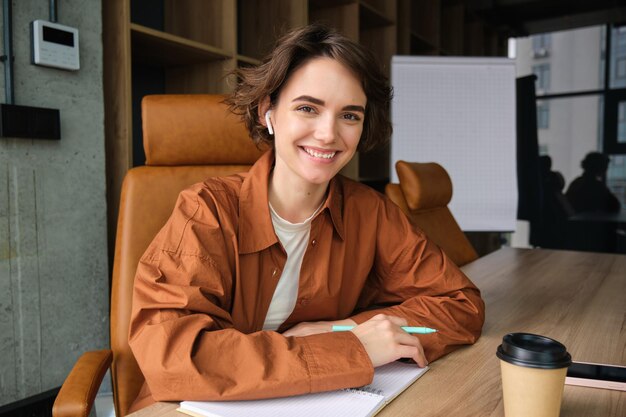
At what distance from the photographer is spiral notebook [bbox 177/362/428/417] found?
0.74 meters

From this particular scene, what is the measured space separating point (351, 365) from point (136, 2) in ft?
6.63

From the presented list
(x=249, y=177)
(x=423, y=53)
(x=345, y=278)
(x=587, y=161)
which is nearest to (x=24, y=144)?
(x=249, y=177)

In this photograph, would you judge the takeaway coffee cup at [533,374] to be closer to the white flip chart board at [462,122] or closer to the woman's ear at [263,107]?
the woman's ear at [263,107]

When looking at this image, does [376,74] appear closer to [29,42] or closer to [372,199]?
[372,199]

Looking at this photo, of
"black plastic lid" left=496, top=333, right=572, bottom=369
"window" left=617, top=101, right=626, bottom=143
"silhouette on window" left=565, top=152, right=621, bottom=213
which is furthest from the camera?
"silhouette on window" left=565, top=152, right=621, bottom=213

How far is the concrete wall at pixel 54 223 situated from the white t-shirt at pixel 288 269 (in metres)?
0.79

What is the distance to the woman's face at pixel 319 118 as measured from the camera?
1095 millimetres

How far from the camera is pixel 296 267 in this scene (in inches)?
47.2

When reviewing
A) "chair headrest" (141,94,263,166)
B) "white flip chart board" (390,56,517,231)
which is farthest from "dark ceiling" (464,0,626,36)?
"chair headrest" (141,94,263,166)

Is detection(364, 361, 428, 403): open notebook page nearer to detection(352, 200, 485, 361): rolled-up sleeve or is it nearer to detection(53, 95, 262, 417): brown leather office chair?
detection(352, 200, 485, 361): rolled-up sleeve

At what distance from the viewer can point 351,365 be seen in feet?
2.68

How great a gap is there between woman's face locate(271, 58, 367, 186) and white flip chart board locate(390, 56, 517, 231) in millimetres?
2110

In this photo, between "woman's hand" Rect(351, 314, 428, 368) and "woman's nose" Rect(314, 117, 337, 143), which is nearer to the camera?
"woman's hand" Rect(351, 314, 428, 368)

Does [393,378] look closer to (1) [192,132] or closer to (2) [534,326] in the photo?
(2) [534,326]
